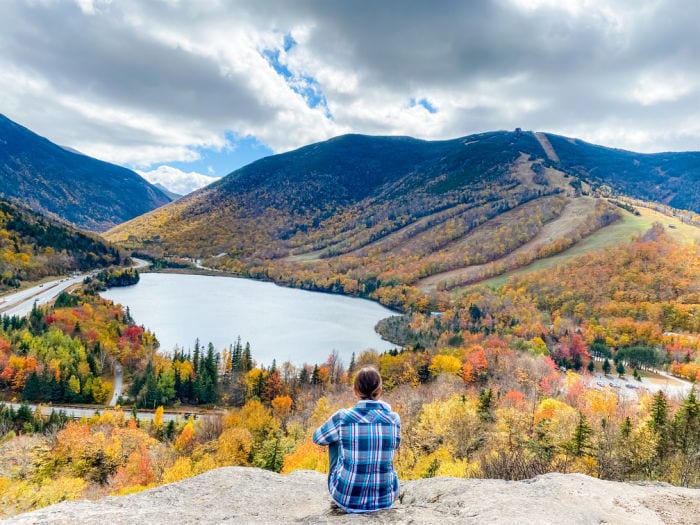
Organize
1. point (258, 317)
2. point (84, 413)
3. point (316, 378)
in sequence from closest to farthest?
point (84, 413), point (316, 378), point (258, 317)

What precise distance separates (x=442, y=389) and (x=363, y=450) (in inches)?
1933

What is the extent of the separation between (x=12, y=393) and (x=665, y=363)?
112069mm

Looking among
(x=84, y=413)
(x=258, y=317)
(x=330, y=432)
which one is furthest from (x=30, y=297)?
(x=330, y=432)

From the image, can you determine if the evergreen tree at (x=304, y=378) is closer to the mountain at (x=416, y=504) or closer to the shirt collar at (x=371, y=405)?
the mountain at (x=416, y=504)

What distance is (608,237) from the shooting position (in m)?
148

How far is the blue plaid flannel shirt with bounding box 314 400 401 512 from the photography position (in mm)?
5027

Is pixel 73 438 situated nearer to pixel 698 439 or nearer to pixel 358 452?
pixel 358 452

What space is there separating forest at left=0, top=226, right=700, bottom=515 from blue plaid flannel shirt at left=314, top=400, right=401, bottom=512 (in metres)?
8.67

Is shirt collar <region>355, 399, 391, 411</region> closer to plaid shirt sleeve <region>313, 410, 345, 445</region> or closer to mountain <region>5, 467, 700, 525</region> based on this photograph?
plaid shirt sleeve <region>313, 410, 345, 445</region>

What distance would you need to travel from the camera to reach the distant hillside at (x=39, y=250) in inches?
4743

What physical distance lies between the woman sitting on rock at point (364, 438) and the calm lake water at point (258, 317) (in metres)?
78.5

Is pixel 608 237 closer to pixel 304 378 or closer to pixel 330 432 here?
pixel 304 378

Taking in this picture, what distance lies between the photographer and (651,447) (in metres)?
20.8

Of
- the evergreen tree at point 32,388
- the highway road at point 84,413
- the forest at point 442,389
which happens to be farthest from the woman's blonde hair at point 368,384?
the evergreen tree at point 32,388
